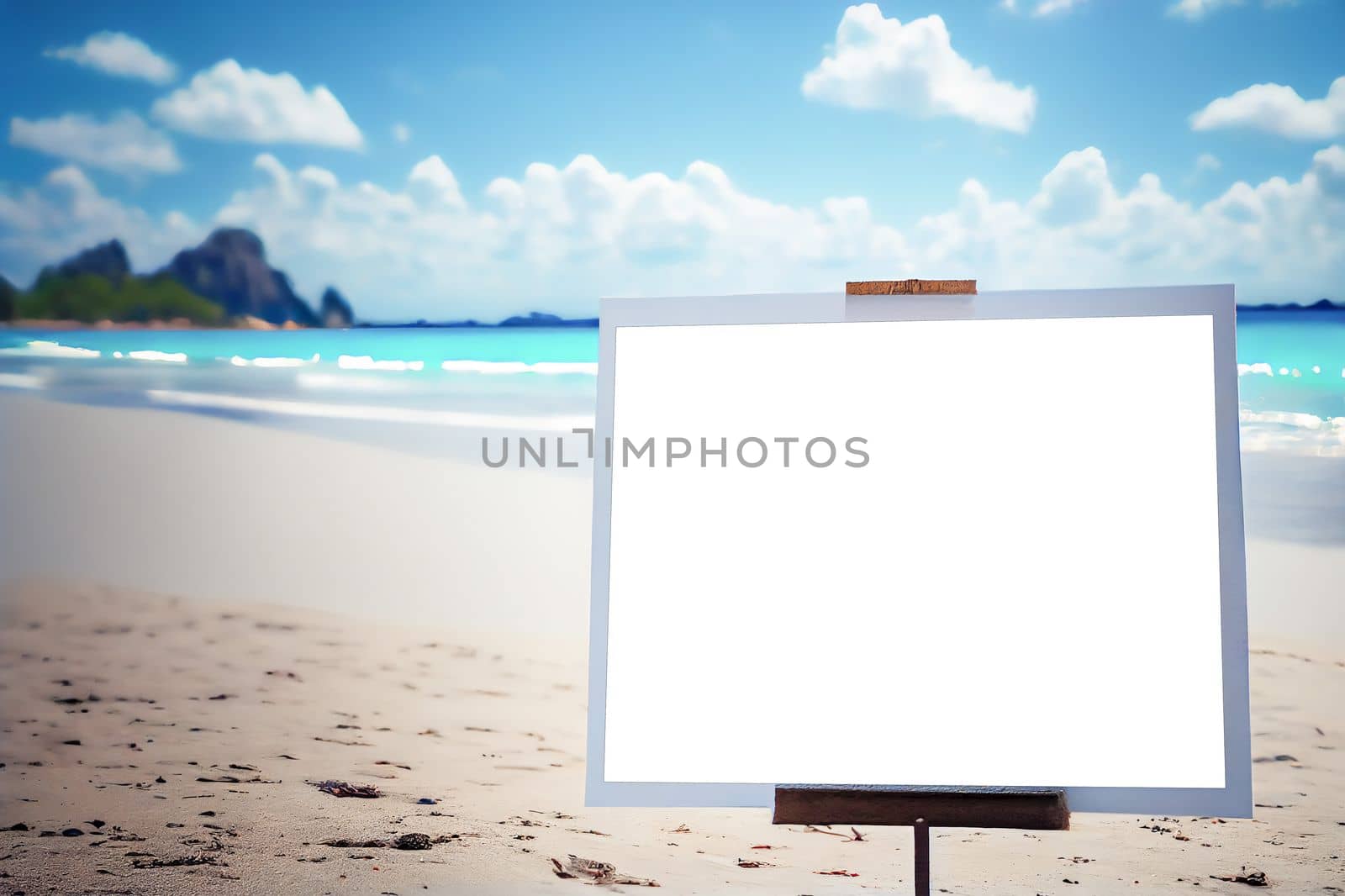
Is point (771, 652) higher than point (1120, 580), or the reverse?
point (1120, 580)

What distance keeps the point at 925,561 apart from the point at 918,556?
1 centimetres

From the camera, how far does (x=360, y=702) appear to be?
258 centimetres

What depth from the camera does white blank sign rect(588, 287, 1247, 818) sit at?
4.57 feet

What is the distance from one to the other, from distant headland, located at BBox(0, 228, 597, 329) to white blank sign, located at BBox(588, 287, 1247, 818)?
1510mm

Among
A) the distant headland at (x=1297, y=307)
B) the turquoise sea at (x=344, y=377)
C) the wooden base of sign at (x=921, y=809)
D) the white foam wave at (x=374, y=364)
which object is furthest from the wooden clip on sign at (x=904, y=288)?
the white foam wave at (x=374, y=364)

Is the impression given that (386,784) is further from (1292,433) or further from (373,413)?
(1292,433)

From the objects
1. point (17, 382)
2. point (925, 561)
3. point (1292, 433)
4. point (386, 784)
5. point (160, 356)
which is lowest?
point (386, 784)

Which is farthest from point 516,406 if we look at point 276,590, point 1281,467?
point 1281,467

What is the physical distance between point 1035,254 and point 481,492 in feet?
5.91

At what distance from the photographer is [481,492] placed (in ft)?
9.20

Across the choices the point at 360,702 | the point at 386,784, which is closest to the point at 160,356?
the point at 360,702

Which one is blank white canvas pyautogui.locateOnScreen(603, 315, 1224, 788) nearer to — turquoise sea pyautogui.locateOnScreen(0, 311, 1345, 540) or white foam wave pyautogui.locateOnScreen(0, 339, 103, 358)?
turquoise sea pyautogui.locateOnScreen(0, 311, 1345, 540)

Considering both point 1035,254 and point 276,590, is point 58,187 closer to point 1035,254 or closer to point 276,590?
point 276,590

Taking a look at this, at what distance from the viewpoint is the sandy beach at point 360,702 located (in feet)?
7.15
